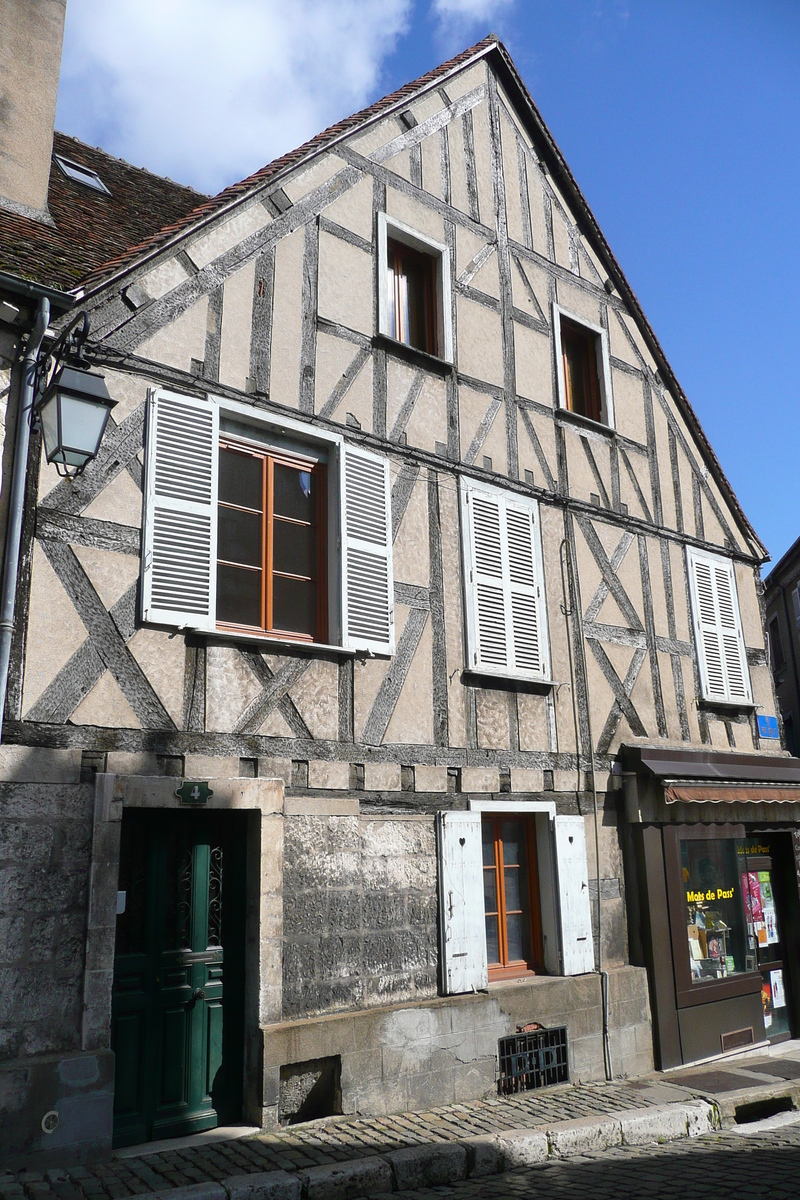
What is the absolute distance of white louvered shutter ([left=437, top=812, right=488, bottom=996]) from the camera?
6.06 metres

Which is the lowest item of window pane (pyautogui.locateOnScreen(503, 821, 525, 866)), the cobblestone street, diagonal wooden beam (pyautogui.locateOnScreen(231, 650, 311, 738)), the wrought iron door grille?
the cobblestone street

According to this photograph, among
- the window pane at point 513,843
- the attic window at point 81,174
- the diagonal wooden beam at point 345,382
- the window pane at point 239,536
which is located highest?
the attic window at point 81,174

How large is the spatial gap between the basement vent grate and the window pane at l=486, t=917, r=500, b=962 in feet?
8.00

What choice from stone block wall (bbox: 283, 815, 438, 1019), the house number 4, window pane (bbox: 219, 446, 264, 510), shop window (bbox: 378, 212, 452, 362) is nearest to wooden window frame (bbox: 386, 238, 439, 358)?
shop window (bbox: 378, 212, 452, 362)

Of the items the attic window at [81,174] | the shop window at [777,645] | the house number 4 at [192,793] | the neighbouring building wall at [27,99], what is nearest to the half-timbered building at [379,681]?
the house number 4 at [192,793]

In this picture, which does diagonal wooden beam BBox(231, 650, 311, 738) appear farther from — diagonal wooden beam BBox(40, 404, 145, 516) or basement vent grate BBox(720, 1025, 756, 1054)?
basement vent grate BBox(720, 1025, 756, 1054)

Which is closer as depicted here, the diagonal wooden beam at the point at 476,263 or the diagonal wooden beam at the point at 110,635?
the diagonal wooden beam at the point at 110,635

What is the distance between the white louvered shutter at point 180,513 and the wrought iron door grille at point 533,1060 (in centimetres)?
353

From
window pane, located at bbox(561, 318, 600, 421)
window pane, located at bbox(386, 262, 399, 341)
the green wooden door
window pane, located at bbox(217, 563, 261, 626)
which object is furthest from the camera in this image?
window pane, located at bbox(561, 318, 600, 421)

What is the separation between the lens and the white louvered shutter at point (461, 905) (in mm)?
6059

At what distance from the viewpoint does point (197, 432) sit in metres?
5.63

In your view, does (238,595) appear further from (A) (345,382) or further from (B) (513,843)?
(B) (513,843)

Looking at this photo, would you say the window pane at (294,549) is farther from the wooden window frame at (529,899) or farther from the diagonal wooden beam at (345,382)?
the wooden window frame at (529,899)

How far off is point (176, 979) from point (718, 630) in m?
6.20
